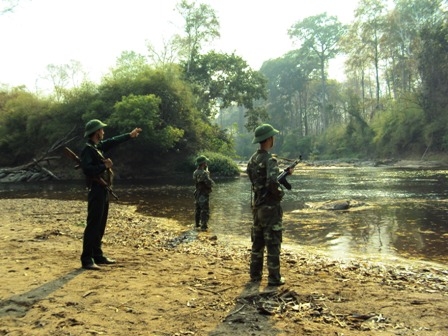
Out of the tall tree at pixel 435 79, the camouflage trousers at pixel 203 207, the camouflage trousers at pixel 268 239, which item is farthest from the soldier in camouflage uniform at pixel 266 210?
the tall tree at pixel 435 79

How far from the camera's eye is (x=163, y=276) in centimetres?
571

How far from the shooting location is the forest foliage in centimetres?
3619

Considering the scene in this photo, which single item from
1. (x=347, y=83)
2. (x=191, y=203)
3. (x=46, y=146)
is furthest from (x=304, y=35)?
(x=191, y=203)

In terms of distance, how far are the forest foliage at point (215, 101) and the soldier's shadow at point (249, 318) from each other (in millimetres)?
28196

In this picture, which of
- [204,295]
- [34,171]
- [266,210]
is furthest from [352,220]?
[34,171]

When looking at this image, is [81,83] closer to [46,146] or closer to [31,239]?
[46,146]

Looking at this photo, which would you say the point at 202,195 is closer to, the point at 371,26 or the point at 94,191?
the point at 94,191

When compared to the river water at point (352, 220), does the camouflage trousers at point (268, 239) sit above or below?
above

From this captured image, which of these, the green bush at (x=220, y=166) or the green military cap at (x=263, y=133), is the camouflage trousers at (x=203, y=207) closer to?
the green military cap at (x=263, y=133)

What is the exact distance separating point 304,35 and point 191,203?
63.9 metres

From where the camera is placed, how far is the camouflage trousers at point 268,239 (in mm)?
5398

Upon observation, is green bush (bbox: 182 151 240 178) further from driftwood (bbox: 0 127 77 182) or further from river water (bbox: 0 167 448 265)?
river water (bbox: 0 167 448 265)

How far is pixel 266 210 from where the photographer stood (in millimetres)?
5551

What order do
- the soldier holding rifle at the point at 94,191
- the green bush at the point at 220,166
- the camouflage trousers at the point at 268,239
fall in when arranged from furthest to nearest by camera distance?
the green bush at the point at 220,166
the soldier holding rifle at the point at 94,191
the camouflage trousers at the point at 268,239
